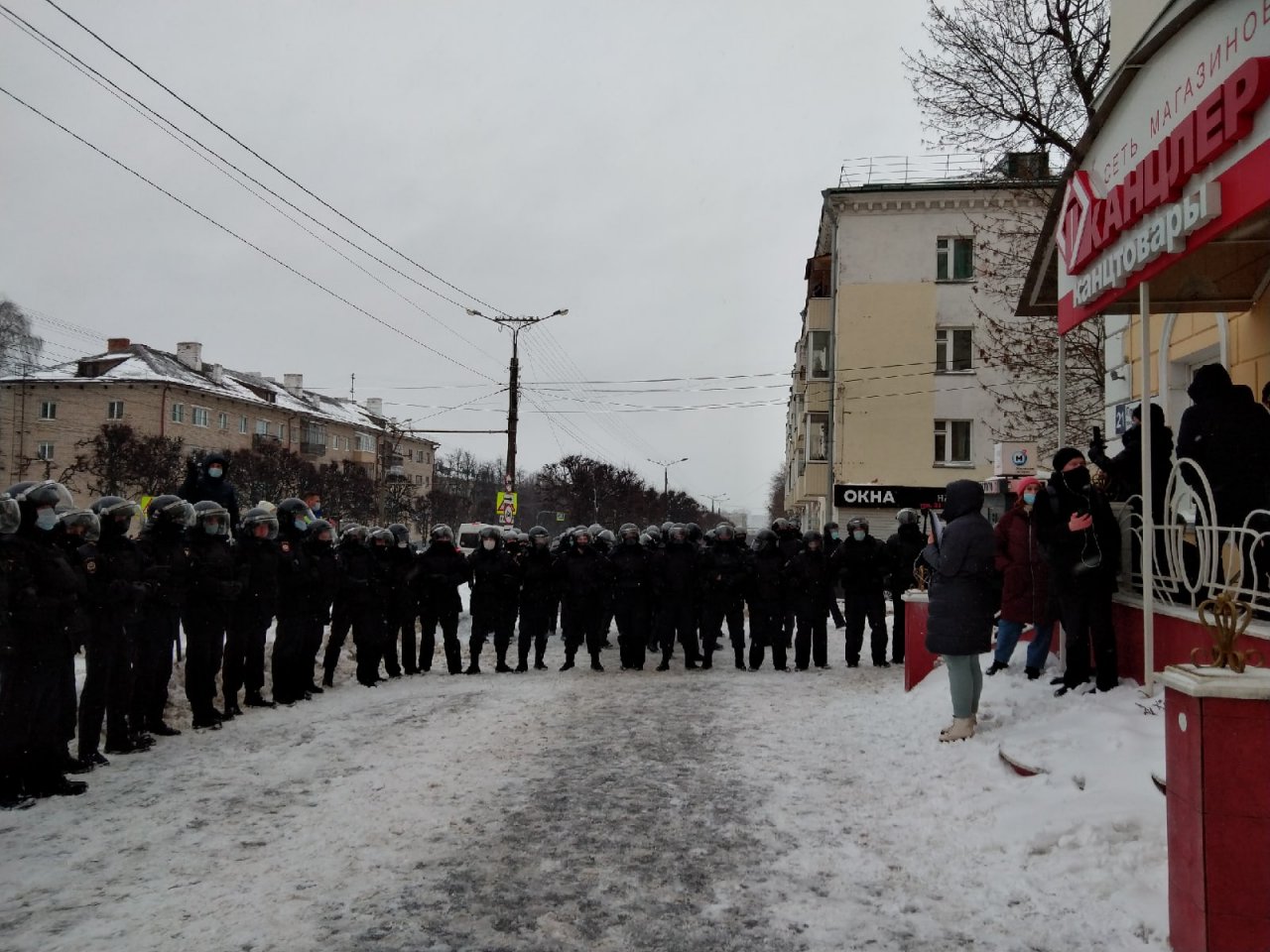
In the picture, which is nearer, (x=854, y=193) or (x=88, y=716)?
(x=88, y=716)

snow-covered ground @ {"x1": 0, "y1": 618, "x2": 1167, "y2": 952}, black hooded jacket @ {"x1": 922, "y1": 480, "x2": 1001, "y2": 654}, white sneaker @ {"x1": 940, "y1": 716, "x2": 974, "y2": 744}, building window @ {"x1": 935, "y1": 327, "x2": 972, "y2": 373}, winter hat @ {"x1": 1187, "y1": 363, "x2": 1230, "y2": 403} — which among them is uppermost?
building window @ {"x1": 935, "y1": 327, "x2": 972, "y2": 373}

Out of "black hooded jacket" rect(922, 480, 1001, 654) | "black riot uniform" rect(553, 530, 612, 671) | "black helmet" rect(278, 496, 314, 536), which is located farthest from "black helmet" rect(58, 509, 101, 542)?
"black riot uniform" rect(553, 530, 612, 671)

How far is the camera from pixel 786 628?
43.6ft

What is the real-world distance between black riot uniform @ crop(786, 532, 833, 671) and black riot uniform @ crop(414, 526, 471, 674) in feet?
14.4

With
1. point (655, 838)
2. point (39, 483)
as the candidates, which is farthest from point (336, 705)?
point (655, 838)

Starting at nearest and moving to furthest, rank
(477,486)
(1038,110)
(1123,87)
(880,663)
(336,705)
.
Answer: (1123,87), (336,705), (880,663), (1038,110), (477,486)

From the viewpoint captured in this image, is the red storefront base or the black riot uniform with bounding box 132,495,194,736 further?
the black riot uniform with bounding box 132,495,194,736

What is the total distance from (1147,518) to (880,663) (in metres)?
7.06

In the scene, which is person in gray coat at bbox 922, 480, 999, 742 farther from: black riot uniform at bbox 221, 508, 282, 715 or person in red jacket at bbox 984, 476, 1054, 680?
black riot uniform at bbox 221, 508, 282, 715

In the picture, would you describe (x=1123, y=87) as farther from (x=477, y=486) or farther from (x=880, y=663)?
(x=477, y=486)

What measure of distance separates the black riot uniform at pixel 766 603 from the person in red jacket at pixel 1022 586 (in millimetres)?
4244

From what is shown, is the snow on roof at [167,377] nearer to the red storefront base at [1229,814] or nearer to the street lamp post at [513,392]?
the street lamp post at [513,392]

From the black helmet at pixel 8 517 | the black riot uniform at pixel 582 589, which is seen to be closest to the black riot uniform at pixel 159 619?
the black helmet at pixel 8 517

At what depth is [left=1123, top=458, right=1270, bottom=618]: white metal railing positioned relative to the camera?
5.34 meters
